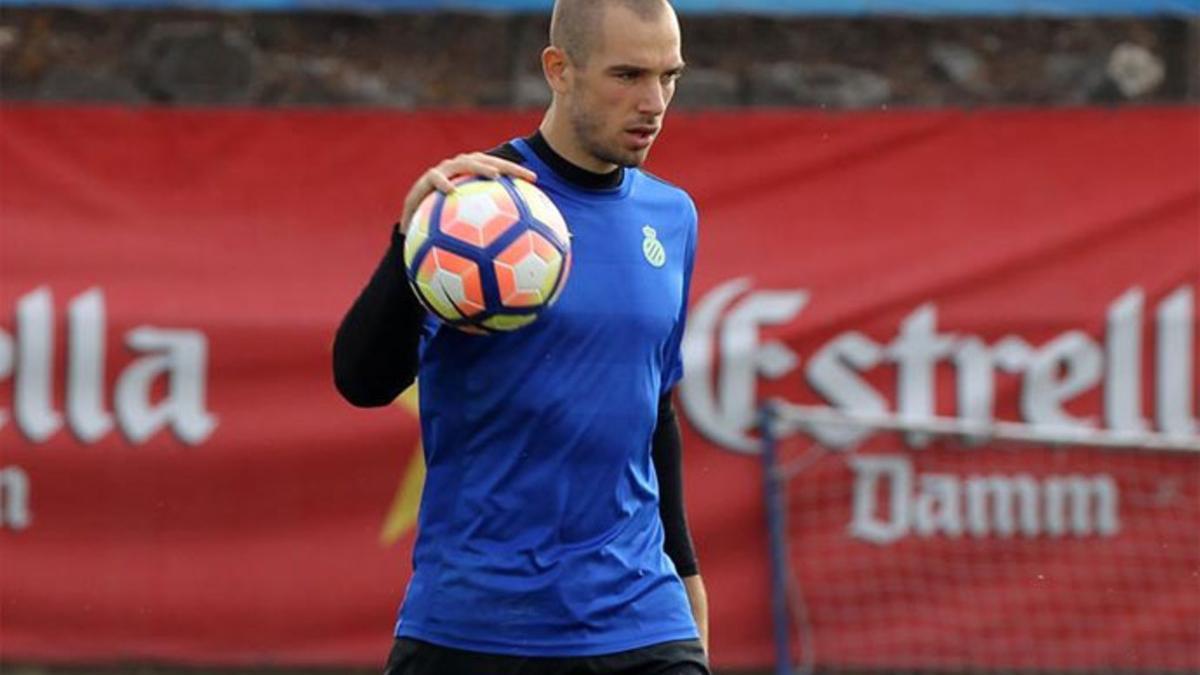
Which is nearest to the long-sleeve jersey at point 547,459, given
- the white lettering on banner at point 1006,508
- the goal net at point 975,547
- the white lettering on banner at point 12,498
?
the goal net at point 975,547

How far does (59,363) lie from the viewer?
383 inches

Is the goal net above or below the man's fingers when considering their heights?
below

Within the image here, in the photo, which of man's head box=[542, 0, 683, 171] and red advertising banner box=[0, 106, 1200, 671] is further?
red advertising banner box=[0, 106, 1200, 671]

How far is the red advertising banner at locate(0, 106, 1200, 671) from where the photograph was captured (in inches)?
381

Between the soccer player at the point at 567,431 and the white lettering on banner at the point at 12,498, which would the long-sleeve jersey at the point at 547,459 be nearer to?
the soccer player at the point at 567,431

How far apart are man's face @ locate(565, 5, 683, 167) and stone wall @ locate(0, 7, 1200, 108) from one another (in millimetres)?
6203

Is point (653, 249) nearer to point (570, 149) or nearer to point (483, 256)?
point (570, 149)

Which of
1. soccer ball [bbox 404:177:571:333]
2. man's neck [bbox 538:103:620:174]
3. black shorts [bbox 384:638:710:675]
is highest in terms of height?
man's neck [bbox 538:103:620:174]

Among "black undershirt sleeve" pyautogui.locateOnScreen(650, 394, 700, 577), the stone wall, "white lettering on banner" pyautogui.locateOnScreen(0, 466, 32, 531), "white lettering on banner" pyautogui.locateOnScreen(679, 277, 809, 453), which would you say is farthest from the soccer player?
the stone wall

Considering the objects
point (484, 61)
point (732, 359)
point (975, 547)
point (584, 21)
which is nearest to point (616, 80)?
point (584, 21)

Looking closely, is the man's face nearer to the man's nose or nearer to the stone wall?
the man's nose

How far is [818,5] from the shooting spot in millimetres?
9789

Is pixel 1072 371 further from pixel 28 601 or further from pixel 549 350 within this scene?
pixel 549 350

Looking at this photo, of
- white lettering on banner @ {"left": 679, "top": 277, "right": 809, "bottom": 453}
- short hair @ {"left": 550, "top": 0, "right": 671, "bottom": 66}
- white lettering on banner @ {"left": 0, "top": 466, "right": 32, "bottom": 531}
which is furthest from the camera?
white lettering on banner @ {"left": 679, "top": 277, "right": 809, "bottom": 453}
